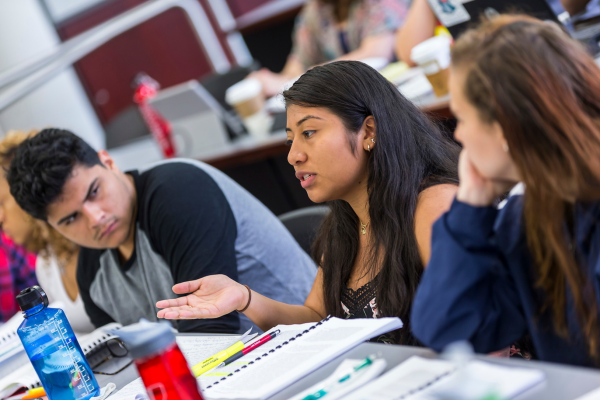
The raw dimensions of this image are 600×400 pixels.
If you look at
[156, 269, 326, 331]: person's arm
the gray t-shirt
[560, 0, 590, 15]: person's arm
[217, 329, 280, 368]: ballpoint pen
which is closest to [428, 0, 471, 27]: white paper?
[560, 0, 590, 15]: person's arm

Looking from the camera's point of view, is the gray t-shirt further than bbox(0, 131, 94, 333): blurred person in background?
No

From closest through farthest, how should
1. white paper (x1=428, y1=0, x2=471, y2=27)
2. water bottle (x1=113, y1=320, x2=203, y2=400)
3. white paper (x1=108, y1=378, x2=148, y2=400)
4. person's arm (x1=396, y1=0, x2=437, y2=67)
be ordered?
water bottle (x1=113, y1=320, x2=203, y2=400) < white paper (x1=108, y1=378, x2=148, y2=400) < white paper (x1=428, y1=0, x2=471, y2=27) < person's arm (x1=396, y1=0, x2=437, y2=67)

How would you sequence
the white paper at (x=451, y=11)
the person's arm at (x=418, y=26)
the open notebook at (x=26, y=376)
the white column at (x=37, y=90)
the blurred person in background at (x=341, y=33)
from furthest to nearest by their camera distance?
the white column at (x=37, y=90) → the blurred person in background at (x=341, y=33) → the person's arm at (x=418, y=26) → the white paper at (x=451, y=11) → the open notebook at (x=26, y=376)

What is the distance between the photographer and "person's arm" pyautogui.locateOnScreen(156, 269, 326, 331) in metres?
1.12

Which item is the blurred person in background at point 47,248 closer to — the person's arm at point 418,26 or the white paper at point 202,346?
the white paper at point 202,346

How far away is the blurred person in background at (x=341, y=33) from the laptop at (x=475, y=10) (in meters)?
0.95

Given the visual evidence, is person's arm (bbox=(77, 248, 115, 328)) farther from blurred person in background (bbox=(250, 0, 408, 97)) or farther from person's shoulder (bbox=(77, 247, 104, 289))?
blurred person in background (bbox=(250, 0, 408, 97))

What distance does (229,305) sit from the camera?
1.17 m

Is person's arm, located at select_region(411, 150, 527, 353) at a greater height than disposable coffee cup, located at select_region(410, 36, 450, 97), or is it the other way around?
disposable coffee cup, located at select_region(410, 36, 450, 97)

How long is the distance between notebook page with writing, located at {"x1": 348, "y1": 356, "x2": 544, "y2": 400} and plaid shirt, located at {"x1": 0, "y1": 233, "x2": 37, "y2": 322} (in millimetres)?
1900

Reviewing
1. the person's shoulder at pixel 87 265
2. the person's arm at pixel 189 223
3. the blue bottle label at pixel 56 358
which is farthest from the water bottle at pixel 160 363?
the person's shoulder at pixel 87 265

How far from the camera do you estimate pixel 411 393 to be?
2.17 feet

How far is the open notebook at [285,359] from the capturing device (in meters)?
0.85

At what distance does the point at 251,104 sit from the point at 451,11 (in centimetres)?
133
